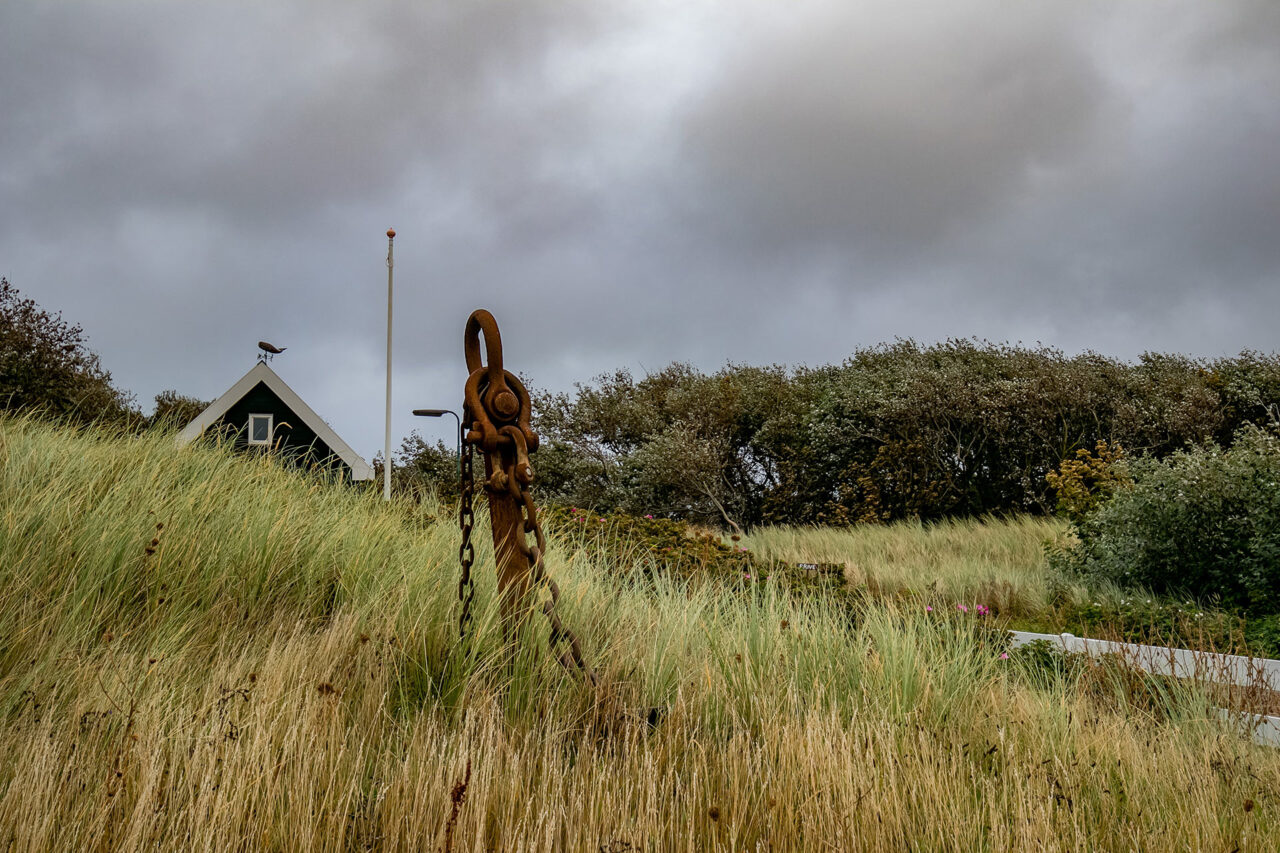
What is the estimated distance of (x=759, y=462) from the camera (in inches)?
773

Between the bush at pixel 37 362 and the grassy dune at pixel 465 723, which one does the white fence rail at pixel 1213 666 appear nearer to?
the grassy dune at pixel 465 723

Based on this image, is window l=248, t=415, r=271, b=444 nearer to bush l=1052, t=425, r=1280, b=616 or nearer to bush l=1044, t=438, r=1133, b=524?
bush l=1044, t=438, r=1133, b=524

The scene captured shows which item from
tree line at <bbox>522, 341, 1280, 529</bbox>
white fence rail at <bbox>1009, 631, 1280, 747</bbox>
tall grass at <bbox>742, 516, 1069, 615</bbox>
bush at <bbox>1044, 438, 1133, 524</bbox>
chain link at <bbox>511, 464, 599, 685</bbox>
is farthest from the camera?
tree line at <bbox>522, 341, 1280, 529</bbox>

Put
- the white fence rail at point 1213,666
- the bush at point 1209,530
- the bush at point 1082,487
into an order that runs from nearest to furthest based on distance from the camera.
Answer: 1. the white fence rail at point 1213,666
2. the bush at point 1209,530
3. the bush at point 1082,487

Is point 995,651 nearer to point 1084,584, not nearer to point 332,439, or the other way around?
point 1084,584

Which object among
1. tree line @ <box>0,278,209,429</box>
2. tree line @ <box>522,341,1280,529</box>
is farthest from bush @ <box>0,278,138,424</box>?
tree line @ <box>522,341,1280,529</box>

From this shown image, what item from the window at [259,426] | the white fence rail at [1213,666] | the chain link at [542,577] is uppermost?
the window at [259,426]

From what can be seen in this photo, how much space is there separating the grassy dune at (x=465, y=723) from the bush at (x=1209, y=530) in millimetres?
4338

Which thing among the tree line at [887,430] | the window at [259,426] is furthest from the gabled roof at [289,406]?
the tree line at [887,430]

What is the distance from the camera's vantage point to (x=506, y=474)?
2.70 metres

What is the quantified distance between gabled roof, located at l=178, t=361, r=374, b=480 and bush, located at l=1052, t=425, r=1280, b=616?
13.5m

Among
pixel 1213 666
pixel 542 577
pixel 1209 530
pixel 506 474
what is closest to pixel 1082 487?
pixel 1209 530

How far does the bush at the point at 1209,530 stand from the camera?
317 inches

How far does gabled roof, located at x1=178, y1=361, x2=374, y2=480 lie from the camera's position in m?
17.2
